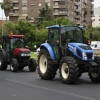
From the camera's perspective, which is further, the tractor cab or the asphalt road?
the tractor cab

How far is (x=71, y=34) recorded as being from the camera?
15.7 meters

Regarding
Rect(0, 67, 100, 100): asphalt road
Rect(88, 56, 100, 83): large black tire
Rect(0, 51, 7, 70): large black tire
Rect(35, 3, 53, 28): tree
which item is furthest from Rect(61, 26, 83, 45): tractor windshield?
Rect(35, 3, 53, 28): tree

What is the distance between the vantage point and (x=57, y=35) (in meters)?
15.8

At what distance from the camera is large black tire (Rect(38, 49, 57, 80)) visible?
51.2ft

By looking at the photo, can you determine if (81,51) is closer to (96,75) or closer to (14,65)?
(96,75)

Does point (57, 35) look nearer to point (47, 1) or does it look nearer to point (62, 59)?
point (62, 59)

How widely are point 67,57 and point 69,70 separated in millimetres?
665

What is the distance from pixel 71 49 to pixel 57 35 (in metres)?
1.40

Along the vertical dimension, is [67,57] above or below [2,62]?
above

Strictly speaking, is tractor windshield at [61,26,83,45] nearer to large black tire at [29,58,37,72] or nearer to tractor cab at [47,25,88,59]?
tractor cab at [47,25,88,59]

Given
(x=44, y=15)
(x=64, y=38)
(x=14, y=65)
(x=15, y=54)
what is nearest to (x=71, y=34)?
(x=64, y=38)

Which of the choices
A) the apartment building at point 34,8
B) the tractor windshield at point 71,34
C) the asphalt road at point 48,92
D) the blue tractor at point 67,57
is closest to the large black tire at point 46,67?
the blue tractor at point 67,57

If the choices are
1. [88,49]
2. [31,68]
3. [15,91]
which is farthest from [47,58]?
[31,68]

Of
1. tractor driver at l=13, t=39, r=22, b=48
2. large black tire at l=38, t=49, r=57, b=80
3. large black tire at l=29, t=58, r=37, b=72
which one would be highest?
tractor driver at l=13, t=39, r=22, b=48
